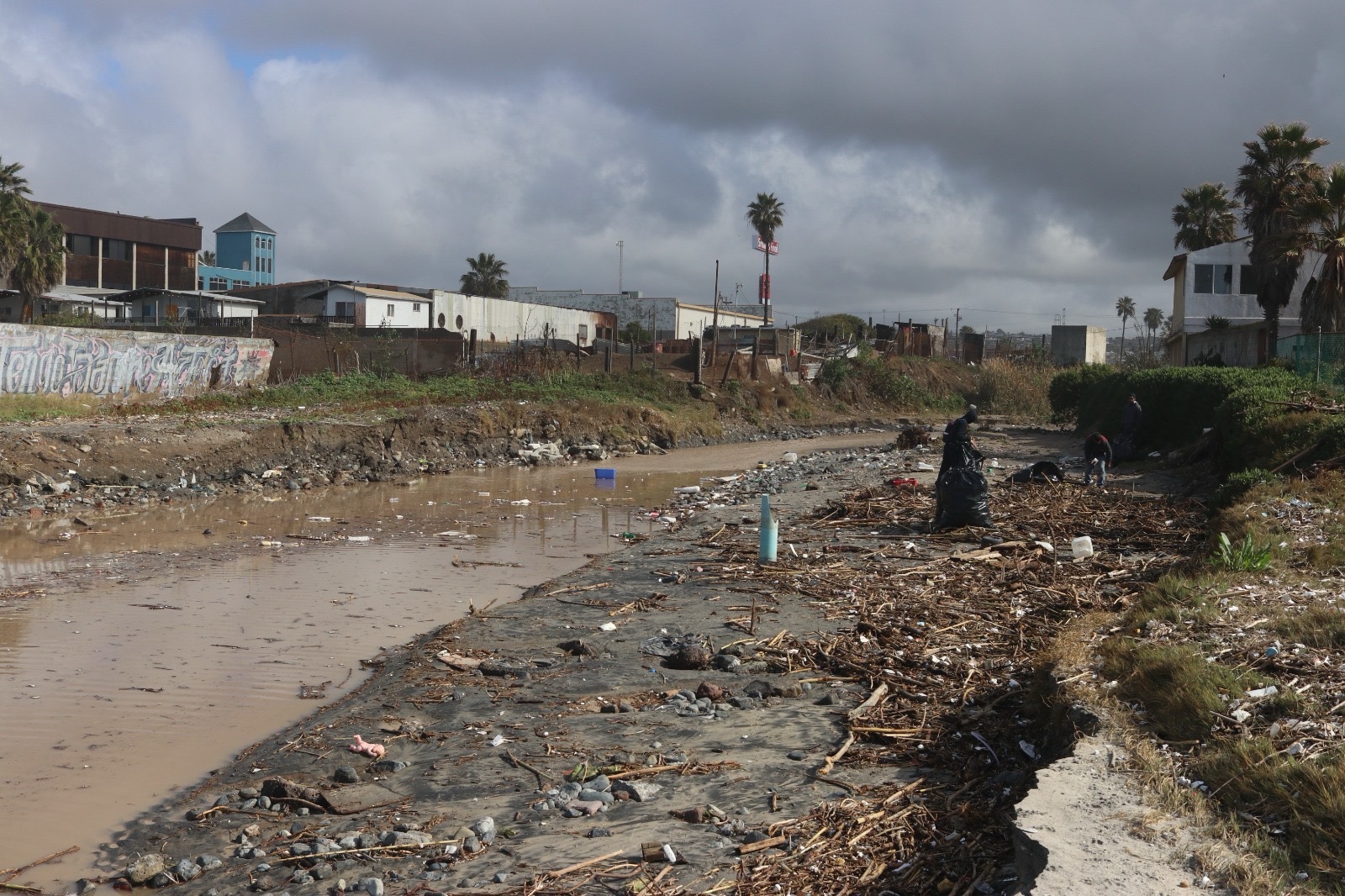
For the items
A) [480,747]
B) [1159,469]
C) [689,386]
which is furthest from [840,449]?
[480,747]

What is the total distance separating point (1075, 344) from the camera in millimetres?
59125

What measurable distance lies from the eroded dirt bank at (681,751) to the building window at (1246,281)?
29.7 m

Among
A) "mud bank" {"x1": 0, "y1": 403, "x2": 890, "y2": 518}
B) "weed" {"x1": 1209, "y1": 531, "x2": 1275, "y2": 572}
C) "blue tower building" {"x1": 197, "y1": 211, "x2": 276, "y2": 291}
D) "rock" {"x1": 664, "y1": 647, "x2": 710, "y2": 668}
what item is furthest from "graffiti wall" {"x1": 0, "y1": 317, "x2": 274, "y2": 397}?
"blue tower building" {"x1": 197, "y1": 211, "x2": 276, "y2": 291}

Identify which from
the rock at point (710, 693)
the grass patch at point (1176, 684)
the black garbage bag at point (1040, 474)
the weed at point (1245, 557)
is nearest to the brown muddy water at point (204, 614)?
the rock at point (710, 693)

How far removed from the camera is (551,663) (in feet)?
26.0

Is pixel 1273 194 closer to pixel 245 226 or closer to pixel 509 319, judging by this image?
pixel 509 319

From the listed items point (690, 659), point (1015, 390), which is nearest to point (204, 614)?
point (690, 659)

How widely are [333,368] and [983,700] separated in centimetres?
2872

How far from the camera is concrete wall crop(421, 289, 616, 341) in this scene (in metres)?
50.2

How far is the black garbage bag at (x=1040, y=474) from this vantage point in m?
17.2

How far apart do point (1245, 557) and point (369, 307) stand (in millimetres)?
42264

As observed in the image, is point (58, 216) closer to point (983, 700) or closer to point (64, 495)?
point (64, 495)

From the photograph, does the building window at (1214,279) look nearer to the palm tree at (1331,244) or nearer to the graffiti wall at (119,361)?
the palm tree at (1331,244)

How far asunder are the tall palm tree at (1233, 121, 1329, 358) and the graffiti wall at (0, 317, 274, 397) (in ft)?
95.4
